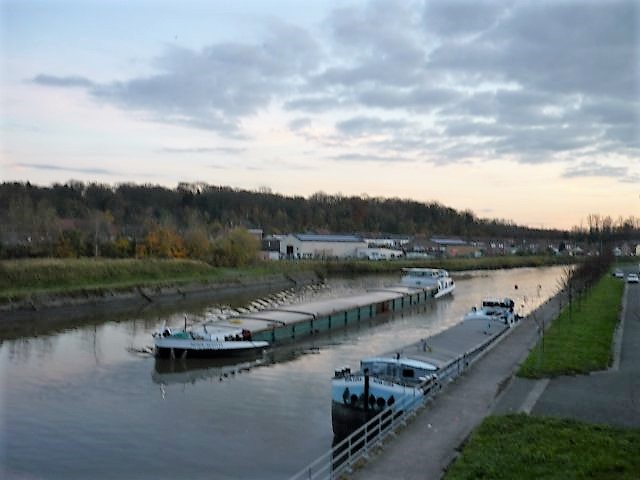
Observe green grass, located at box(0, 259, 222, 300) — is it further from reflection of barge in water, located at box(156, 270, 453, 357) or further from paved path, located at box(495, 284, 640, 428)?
paved path, located at box(495, 284, 640, 428)

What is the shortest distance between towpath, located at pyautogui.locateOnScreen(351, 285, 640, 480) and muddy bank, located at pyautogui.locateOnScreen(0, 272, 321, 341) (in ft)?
83.9

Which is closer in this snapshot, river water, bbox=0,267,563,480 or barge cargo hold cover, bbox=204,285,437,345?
river water, bbox=0,267,563,480

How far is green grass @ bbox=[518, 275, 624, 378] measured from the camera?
70.0ft

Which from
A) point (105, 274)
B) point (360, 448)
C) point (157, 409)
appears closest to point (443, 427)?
point (360, 448)

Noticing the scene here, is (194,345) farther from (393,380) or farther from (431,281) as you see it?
(431,281)

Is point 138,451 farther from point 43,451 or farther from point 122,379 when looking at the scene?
point 122,379

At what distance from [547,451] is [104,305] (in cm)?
3950

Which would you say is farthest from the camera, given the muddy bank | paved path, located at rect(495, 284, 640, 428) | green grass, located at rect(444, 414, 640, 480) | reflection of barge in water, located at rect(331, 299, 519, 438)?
the muddy bank

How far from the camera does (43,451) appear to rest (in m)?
16.7

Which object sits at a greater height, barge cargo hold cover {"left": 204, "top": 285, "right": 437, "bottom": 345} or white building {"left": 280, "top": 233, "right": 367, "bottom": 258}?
white building {"left": 280, "top": 233, "right": 367, "bottom": 258}

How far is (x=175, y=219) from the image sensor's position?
11469 cm

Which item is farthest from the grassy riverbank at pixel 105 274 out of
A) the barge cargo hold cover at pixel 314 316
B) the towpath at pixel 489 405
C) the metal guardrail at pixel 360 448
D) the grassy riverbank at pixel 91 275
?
the towpath at pixel 489 405

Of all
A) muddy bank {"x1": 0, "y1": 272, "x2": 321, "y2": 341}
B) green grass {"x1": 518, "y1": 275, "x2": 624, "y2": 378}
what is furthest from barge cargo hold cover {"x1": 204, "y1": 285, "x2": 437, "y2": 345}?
green grass {"x1": 518, "y1": 275, "x2": 624, "y2": 378}

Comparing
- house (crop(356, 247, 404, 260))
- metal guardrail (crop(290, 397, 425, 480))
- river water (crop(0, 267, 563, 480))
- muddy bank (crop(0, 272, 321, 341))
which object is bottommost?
river water (crop(0, 267, 563, 480))
